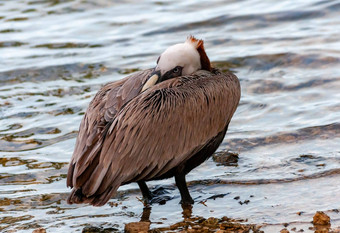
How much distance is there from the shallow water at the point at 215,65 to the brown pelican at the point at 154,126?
43 cm

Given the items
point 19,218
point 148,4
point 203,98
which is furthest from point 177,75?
point 148,4

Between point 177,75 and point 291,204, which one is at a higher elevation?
point 177,75

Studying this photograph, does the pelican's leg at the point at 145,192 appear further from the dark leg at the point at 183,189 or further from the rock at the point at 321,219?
the rock at the point at 321,219

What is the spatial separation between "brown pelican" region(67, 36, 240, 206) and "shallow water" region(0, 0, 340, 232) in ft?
1.41

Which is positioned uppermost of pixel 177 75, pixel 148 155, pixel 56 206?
pixel 177 75

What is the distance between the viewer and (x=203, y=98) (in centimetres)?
584

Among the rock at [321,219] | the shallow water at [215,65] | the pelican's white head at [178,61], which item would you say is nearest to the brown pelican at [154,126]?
the pelican's white head at [178,61]

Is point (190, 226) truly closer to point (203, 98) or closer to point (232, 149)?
point (203, 98)

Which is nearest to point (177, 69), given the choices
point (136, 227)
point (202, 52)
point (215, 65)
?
point (202, 52)

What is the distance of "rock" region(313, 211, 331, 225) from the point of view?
4.94m

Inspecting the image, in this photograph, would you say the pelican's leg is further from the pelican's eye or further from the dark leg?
the pelican's eye

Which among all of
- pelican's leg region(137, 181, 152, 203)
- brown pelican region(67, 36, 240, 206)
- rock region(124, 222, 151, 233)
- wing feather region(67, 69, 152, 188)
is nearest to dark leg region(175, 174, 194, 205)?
brown pelican region(67, 36, 240, 206)

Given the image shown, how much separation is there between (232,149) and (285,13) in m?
5.65

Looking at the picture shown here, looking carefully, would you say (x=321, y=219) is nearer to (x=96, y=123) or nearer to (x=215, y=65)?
(x=96, y=123)
